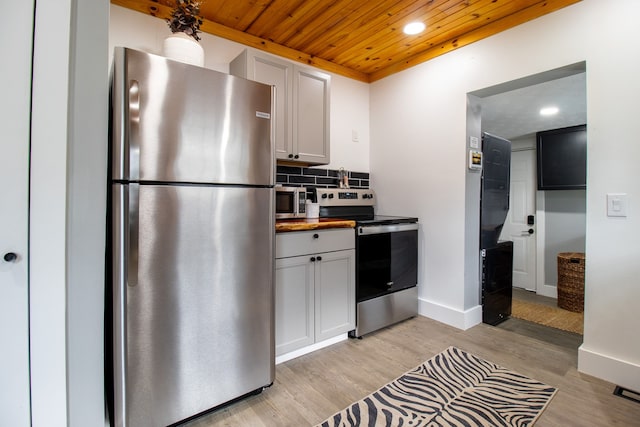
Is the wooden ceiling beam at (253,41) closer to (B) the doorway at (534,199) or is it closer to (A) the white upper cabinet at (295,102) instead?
(A) the white upper cabinet at (295,102)

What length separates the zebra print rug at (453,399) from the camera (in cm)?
156

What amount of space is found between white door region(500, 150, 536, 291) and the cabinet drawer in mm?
3275

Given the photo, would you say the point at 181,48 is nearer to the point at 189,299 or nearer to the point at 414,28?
the point at 189,299

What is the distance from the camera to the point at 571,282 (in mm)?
3312

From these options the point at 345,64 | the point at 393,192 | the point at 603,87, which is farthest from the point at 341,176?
the point at 603,87

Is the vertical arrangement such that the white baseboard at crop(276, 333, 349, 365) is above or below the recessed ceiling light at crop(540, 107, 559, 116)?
below

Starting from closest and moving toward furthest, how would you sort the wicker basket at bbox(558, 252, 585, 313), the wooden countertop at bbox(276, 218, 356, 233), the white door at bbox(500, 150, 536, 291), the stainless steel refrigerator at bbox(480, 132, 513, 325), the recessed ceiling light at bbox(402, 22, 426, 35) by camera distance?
the wooden countertop at bbox(276, 218, 356, 233)
the recessed ceiling light at bbox(402, 22, 426, 35)
the stainless steel refrigerator at bbox(480, 132, 513, 325)
the wicker basket at bbox(558, 252, 585, 313)
the white door at bbox(500, 150, 536, 291)

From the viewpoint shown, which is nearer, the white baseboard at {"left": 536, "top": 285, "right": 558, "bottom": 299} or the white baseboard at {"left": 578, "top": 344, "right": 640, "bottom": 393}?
the white baseboard at {"left": 578, "top": 344, "right": 640, "bottom": 393}

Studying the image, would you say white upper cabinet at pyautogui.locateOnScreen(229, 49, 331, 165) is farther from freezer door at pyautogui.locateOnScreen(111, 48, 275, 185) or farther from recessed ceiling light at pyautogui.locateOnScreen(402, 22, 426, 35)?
recessed ceiling light at pyautogui.locateOnScreen(402, 22, 426, 35)

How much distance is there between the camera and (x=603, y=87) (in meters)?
1.90

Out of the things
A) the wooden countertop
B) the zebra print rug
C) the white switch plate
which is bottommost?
the zebra print rug

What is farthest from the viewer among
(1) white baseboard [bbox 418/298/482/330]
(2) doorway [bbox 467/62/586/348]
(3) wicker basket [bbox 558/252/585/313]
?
(3) wicker basket [bbox 558/252/585/313]

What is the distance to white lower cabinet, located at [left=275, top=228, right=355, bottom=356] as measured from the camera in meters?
2.04

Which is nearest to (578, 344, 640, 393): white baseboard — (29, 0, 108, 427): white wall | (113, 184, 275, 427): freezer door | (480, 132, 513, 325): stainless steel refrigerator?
(480, 132, 513, 325): stainless steel refrigerator
